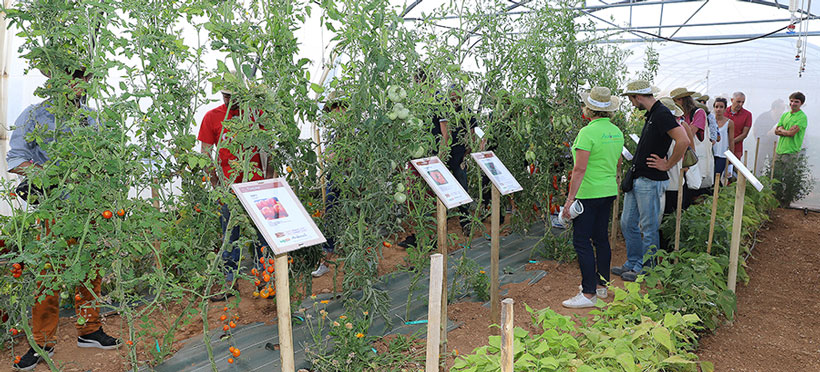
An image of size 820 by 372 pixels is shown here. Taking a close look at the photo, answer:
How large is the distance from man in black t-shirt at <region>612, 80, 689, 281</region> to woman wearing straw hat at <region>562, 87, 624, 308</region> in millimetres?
340

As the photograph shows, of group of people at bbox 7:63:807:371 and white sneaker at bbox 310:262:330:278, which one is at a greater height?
group of people at bbox 7:63:807:371

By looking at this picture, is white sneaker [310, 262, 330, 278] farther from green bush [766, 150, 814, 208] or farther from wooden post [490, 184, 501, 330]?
green bush [766, 150, 814, 208]

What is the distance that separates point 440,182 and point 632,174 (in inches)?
71.1

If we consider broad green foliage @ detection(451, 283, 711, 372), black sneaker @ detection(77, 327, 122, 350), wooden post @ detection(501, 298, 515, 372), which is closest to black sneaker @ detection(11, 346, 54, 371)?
black sneaker @ detection(77, 327, 122, 350)

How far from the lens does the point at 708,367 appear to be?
238cm

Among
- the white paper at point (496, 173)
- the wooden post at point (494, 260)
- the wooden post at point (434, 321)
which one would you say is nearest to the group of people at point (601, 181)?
the white paper at point (496, 173)

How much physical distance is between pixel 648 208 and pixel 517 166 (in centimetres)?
108

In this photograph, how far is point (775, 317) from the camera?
3.47 m

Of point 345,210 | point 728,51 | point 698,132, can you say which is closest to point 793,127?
point 728,51

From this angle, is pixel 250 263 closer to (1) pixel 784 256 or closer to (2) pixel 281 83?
(2) pixel 281 83

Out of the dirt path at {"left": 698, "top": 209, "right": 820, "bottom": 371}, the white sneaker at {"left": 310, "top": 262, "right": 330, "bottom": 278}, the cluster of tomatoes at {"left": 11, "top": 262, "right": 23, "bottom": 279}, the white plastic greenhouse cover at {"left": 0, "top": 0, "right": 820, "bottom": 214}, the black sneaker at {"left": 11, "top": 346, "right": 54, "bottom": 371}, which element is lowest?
the dirt path at {"left": 698, "top": 209, "right": 820, "bottom": 371}

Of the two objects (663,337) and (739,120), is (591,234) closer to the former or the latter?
(663,337)

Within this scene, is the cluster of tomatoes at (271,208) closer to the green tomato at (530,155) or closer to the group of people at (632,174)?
the group of people at (632,174)

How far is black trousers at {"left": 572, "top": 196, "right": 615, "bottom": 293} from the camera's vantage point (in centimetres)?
342
